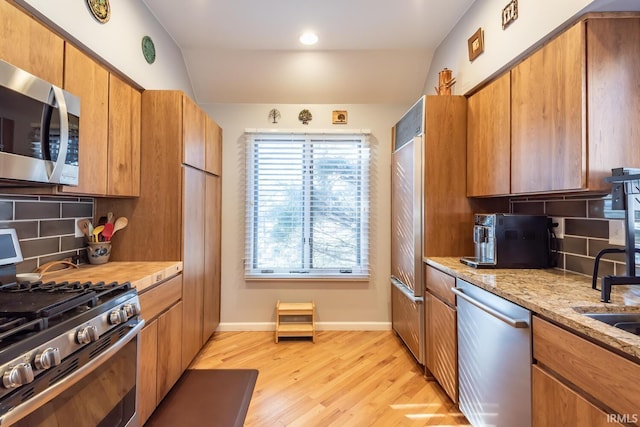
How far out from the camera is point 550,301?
3.94 ft

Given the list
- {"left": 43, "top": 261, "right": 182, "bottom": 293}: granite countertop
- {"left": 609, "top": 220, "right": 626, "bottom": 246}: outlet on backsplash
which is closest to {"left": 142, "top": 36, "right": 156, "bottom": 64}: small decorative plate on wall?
{"left": 43, "top": 261, "right": 182, "bottom": 293}: granite countertop

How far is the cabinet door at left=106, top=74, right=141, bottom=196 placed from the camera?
73.2 inches

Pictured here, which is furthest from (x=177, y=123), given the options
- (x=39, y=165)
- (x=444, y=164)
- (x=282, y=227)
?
(x=444, y=164)

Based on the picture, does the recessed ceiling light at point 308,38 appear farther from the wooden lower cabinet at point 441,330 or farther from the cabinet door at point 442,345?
the cabinet door at point 442,345

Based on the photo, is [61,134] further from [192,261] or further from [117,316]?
[192,261]

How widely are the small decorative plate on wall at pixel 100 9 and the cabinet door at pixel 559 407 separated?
2.98m

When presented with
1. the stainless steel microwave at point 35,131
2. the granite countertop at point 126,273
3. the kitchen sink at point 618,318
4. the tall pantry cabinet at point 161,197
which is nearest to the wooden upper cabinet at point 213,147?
the tall pantry cabinet at point 161,197

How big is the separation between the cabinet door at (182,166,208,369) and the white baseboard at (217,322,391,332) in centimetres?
61

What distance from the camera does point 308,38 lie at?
104 inches

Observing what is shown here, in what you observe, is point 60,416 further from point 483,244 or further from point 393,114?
point 393,114

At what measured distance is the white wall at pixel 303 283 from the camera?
125 inches

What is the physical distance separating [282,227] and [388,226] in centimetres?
118

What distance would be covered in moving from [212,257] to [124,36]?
1.91 m

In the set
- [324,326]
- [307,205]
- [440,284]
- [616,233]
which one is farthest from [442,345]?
[307,205]
